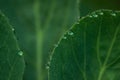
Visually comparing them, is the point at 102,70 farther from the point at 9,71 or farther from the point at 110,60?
the point at 9,71

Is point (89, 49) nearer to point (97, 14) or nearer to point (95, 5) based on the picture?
point (97, 14)

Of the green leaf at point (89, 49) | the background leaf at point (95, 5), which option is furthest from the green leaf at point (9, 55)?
the background leaf at point (95, 5)

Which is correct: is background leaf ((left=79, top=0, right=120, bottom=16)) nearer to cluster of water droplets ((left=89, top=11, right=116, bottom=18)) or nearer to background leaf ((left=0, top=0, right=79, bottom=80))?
background leaf ((left=0, top=0, right=79, bottom=80))

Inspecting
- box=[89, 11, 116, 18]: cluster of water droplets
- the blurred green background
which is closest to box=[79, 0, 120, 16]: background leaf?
the blurred green background

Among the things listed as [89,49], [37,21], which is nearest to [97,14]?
[89,49]

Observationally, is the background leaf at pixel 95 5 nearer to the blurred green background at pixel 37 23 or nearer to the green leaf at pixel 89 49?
the blurred green background at pixel 37 23
